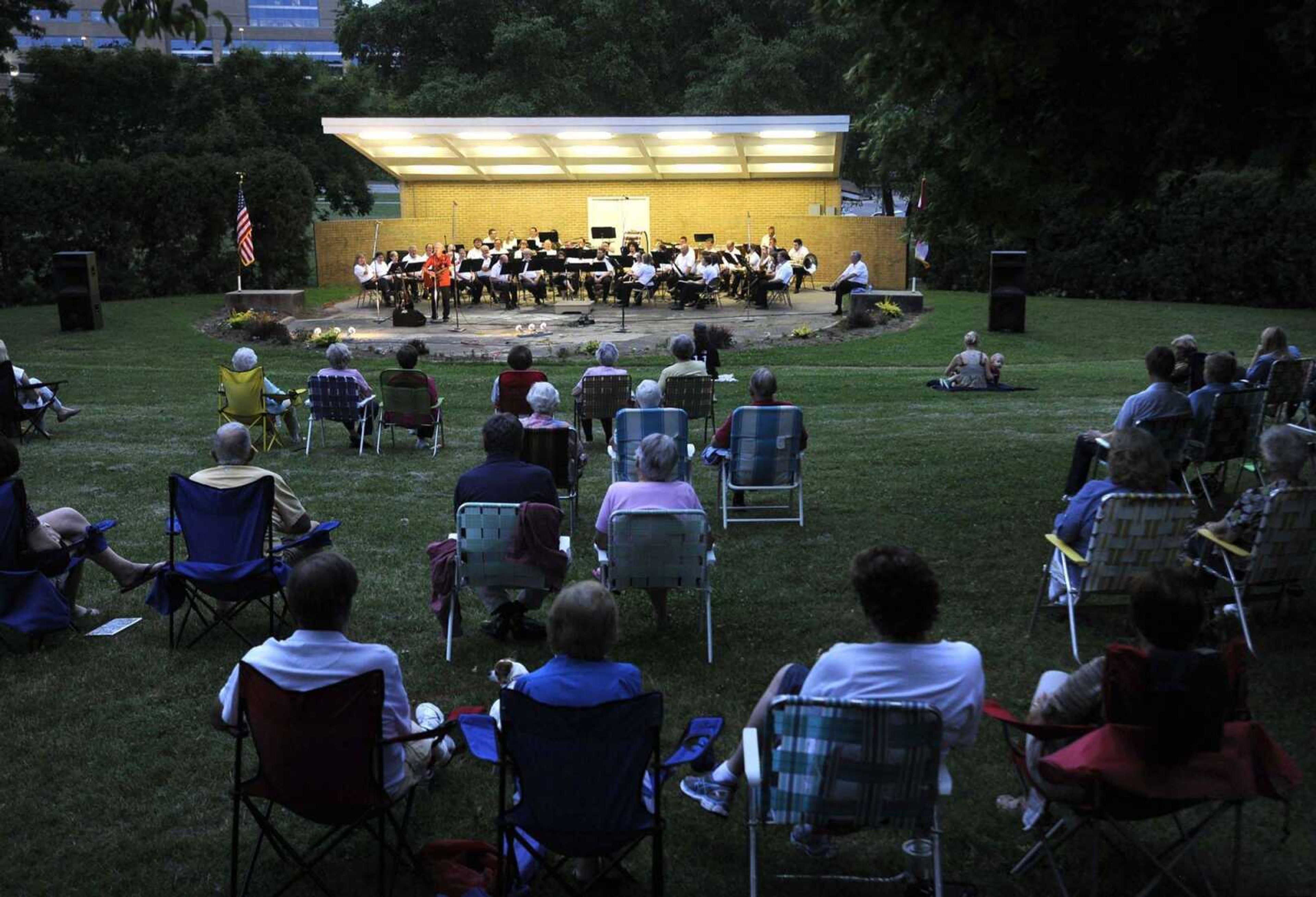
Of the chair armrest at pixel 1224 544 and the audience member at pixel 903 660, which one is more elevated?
the audience member at pixel 903 660

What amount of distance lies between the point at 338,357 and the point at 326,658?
7524 millimetres

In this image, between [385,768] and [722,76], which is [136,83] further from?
[385,768]

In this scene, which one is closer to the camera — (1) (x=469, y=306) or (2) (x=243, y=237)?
(2) (x=243, y=237)

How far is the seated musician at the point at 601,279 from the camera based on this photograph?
26.8 meters

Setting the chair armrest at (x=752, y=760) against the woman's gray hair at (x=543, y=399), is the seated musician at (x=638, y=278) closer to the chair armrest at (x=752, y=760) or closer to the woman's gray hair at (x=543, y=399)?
the woman's gray hair at (x=543, y=399)

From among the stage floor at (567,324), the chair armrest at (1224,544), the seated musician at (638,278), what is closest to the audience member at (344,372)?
the chair armrest at (1224,544)

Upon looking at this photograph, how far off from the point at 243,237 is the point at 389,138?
551cm

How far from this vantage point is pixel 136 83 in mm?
39625

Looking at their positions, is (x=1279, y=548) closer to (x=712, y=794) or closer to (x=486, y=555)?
(x=712, y=794)

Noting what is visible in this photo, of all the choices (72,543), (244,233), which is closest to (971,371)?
(72,543)

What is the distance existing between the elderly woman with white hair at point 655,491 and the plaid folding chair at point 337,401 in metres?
5.41

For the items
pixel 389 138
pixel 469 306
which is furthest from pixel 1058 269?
pixel 389 138

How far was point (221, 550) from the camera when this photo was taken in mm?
5832

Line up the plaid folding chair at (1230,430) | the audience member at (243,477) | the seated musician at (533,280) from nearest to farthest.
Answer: the audience member at (243,477) → the plaid folding chair at (1230,430) → the seated musician at (533,280)
